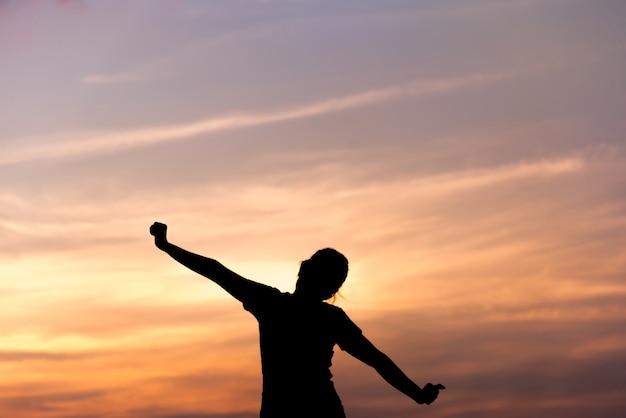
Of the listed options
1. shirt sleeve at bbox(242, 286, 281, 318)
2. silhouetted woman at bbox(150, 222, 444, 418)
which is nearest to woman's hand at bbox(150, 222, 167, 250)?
silhouetted woman at bbox(150, 222, 444, 418)

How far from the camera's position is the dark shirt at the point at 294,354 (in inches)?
371

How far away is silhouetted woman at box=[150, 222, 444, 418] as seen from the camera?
939 centimetres

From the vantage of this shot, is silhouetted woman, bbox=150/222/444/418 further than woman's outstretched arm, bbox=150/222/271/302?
Yes

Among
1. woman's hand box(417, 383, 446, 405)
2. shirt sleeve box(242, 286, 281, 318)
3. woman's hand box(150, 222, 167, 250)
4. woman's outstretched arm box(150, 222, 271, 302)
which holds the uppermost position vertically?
woman's hand box(150, 222, 167, 250)

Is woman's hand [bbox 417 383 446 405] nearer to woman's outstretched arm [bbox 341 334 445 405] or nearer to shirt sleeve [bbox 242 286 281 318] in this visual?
woman's outstretched arm [bbox 341 334 445 405]

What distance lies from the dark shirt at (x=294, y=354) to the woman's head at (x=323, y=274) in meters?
0.07

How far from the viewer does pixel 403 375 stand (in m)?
9.84

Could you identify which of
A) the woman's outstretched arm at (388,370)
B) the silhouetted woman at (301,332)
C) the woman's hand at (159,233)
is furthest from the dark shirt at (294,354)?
the woman's hand at (159,233)

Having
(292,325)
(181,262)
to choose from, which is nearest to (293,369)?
(292,325)

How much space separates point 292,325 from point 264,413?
0.59m

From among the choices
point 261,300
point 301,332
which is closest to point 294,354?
point 301,332

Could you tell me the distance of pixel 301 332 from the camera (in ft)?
31.0

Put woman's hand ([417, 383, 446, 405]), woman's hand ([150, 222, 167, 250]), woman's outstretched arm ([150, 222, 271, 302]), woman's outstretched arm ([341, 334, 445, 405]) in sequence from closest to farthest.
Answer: woman's outstretched arm ([150, 222, 271, 302]) < woman's hand ([150, 222, 167, 250]) < woman's outstretched arm ([341, 334, 445, 405]) < woman's hand ([417, 383, 446, 405])

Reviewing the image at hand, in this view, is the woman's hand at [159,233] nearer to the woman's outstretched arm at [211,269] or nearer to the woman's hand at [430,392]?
the woman's outstretched arm at [211,269]
